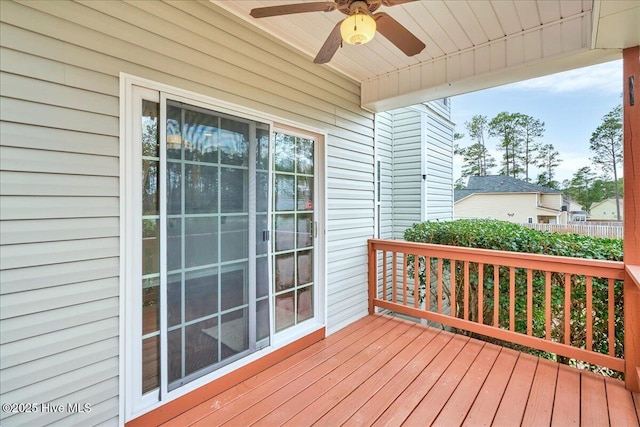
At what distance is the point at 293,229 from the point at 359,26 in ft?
5.84

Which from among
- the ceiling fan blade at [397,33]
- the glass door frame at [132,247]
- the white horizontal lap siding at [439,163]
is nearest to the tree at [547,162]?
the white horizontal lap siding at [439,163]

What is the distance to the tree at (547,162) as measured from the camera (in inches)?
502

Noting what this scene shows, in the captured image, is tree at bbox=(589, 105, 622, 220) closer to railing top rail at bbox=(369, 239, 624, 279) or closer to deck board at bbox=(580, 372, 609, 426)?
railing top rail at bbox=(369, 239, 624, 279)

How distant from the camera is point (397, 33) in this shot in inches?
64.0

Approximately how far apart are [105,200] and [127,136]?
39 cm

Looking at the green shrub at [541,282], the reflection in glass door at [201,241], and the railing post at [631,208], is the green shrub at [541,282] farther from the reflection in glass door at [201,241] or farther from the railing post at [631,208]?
the reflection in glass door at [201,241]

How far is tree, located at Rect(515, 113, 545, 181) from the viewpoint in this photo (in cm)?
1430

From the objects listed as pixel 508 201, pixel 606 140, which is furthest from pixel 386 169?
pixel 508 201

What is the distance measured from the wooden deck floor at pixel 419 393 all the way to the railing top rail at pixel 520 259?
818mm

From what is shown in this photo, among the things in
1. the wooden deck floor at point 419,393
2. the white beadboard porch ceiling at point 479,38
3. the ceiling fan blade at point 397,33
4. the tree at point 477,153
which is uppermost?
the tree at point 477,153

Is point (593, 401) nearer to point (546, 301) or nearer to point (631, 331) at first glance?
point (631, 331)

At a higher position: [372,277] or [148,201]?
[148,201]

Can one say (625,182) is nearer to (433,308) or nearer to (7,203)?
(433,308)

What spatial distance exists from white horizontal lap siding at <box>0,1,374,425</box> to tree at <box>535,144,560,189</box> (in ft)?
49.9
